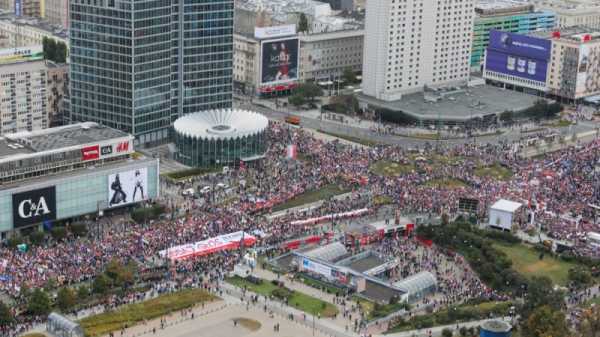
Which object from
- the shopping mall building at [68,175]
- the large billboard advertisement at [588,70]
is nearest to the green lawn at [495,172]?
the shopping mall building at [68,175]

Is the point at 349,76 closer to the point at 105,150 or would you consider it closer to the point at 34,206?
the point at 105,150

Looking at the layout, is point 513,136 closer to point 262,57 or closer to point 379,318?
point 262,57

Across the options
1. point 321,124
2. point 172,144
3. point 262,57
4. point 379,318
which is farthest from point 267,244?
point 262,57

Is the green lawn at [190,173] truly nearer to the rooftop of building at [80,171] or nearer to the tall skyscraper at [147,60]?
the rooftop of building at [80,171]

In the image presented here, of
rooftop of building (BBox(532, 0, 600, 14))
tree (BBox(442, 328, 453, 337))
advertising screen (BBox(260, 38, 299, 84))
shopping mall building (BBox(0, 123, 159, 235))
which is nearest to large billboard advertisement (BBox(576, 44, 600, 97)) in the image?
rooftop of building (BBox(532, 0, 600, 14))

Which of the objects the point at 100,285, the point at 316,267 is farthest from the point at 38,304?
the point at 316,267

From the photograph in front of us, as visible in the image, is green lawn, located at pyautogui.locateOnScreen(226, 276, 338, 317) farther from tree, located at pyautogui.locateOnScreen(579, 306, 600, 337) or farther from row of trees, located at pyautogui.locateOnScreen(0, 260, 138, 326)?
tree, located at pyautogui.locateOnScreen(579, 306, 600, 337)
